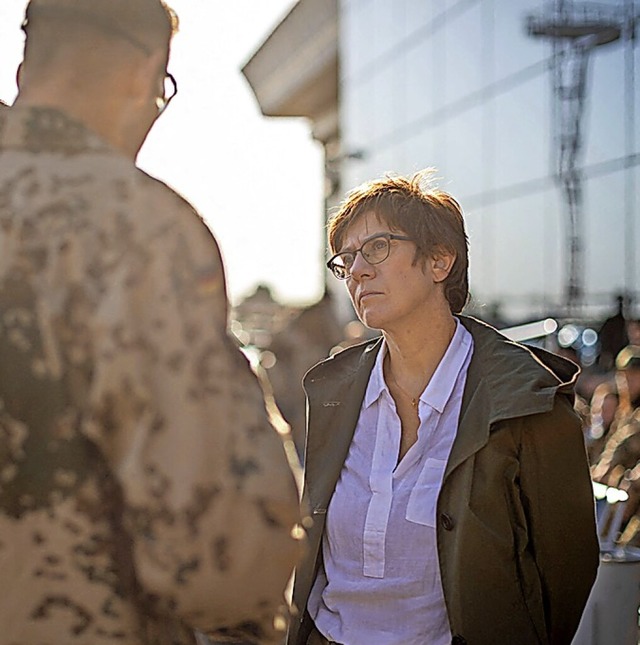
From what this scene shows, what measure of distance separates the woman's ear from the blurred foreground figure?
1.68m

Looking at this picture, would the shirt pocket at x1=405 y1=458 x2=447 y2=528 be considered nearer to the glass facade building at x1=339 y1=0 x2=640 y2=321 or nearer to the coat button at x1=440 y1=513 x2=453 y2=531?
the coat button at x1=440 y1=513 x2=453 y2=531

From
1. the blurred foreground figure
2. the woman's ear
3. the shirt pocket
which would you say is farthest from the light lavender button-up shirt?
the blurred foreground figure

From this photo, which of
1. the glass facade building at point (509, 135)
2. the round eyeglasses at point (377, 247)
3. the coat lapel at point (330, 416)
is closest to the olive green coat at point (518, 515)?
the coat lapel at point (330, 416)

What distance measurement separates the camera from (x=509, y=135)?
48.1ft

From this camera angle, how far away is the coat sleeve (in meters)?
2.76

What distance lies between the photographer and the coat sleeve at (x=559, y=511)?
276cm

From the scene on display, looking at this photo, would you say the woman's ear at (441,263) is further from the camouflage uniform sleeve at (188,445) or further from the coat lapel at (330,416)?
the camouflage uniform sleeve at (188,445)

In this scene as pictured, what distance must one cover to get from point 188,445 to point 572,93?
12012 mm

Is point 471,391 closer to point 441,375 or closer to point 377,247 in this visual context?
point 441,375

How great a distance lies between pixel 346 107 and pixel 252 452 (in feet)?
71.9

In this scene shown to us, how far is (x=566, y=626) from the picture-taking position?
2.83 meters

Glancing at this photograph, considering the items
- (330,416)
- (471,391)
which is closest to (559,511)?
(471,391)

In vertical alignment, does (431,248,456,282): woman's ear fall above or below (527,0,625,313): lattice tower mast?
below

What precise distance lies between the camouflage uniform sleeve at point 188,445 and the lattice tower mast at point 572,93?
11.6 meters
